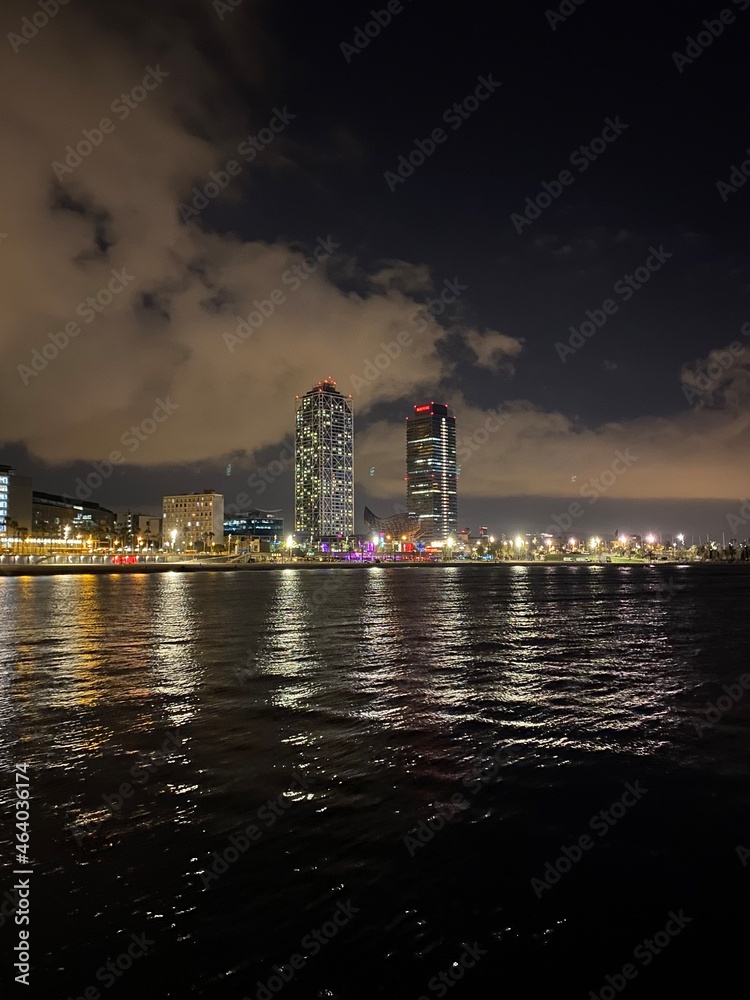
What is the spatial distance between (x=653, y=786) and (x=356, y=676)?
1187 cm

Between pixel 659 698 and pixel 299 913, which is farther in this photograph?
pixel 659 698

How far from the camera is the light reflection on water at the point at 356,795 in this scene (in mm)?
6848

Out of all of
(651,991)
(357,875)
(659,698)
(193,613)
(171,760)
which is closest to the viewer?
(651,991)

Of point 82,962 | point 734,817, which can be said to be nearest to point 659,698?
point 734,817

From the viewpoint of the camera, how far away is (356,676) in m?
21.9

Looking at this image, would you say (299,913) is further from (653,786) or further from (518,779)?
(653,786)

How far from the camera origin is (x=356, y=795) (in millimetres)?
10680

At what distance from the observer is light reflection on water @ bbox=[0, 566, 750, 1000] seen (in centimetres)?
685

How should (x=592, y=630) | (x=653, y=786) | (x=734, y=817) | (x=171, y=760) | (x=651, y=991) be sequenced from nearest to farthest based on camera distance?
1. (x=651, y=991)
2. (x=734, y=817)
3. (x=653, y=786)
4. (x=171, y=760)
5. (x=592, y=630)

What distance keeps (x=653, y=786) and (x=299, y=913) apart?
24.7ft

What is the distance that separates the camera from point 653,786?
11.6m

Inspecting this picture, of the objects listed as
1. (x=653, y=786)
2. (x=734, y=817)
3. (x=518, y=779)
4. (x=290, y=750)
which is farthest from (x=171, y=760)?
(x=734, y=817)

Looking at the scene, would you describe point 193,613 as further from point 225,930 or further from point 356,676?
point 225,930

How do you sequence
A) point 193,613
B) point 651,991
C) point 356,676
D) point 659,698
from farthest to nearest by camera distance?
point 193,613 < point 356,676 < point 659,698 < point 651,991
